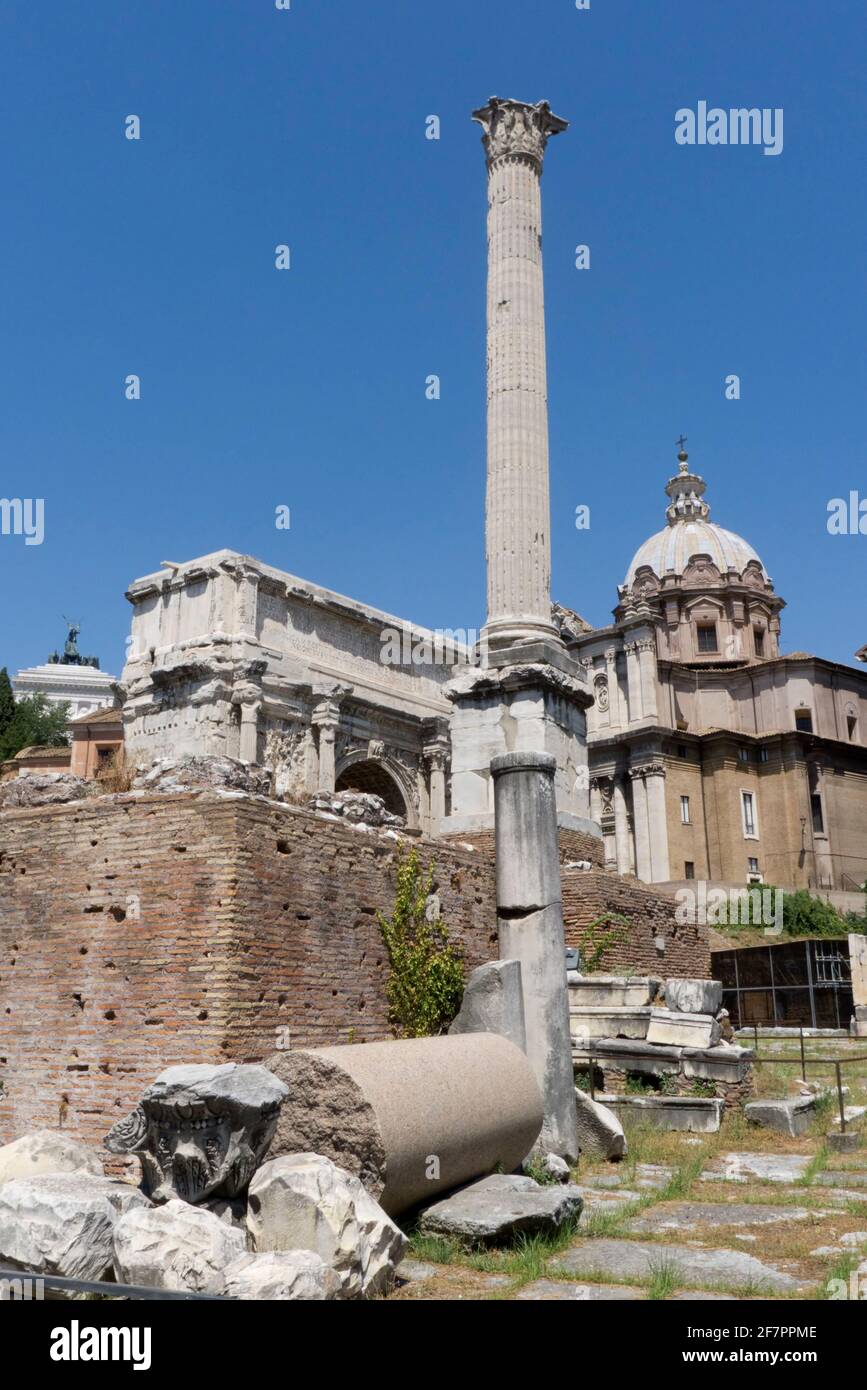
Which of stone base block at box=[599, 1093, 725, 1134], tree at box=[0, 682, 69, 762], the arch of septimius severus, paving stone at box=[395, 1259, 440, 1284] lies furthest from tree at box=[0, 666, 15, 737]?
paving stone at box=[395, 1259, 440, 1284]

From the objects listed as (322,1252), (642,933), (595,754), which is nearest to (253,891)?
(322,1252)

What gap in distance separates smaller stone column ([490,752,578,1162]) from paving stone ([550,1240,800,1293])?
286 centimetres

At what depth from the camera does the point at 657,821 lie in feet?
156

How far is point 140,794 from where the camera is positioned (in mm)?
8586

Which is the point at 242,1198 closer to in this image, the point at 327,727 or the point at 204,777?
the point at 204,777

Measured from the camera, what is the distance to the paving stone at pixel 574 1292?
533 centimetres

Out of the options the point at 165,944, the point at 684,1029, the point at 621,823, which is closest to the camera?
the point at 165,944

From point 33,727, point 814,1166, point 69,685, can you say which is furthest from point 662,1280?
point 69,685

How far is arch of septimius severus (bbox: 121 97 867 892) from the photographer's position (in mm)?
15539

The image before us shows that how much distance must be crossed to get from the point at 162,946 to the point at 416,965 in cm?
234

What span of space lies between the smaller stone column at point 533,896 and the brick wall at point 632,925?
2.77m
